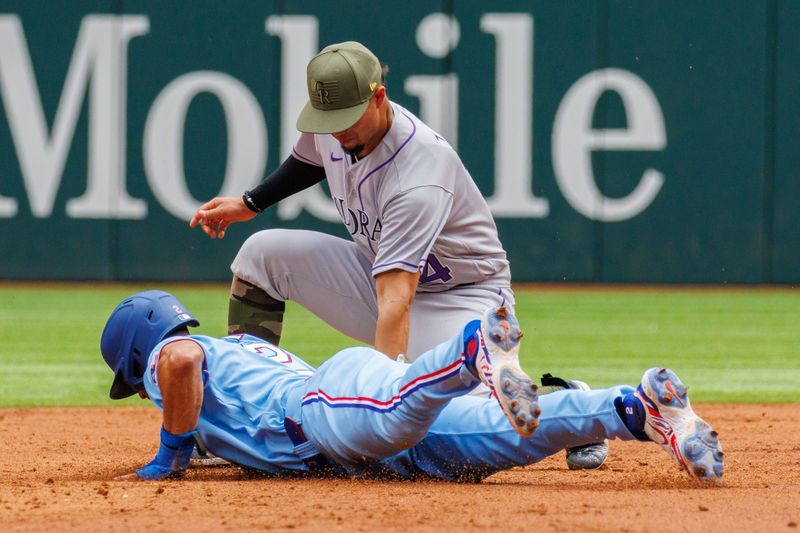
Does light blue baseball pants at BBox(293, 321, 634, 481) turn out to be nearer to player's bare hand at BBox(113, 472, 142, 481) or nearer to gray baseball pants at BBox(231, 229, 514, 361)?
player's bare hand at BBox(113, 472, 142, 481)

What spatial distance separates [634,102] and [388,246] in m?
8.82

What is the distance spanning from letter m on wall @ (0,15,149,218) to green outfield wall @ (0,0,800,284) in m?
0.02

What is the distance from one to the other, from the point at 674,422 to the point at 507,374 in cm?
50

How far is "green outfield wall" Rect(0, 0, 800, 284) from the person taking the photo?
12531 millimetres

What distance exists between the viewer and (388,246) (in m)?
4.18

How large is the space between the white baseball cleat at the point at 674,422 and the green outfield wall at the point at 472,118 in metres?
9.40

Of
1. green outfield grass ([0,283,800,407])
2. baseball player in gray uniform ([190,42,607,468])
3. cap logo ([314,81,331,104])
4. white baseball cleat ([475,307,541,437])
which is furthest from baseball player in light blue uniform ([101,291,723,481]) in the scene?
green outfield grass ([0,283,800,407])

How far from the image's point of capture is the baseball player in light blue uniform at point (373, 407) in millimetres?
3242

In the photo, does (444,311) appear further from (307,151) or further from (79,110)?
(79,110)

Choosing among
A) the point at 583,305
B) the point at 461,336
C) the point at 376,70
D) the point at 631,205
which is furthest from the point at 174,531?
the point at 631,205

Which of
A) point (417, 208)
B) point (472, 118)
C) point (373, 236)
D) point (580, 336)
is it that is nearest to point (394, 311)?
point (417, 208)

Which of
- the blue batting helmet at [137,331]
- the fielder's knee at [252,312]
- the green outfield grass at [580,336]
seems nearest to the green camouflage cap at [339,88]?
the blue batting helmet at [137,331]

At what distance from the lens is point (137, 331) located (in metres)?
3.83

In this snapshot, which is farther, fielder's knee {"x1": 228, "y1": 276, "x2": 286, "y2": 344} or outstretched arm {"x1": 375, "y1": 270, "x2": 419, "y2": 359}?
fielder's knee {"x1": 228, "y1": 276, "x2": 286, "y2": 344}
